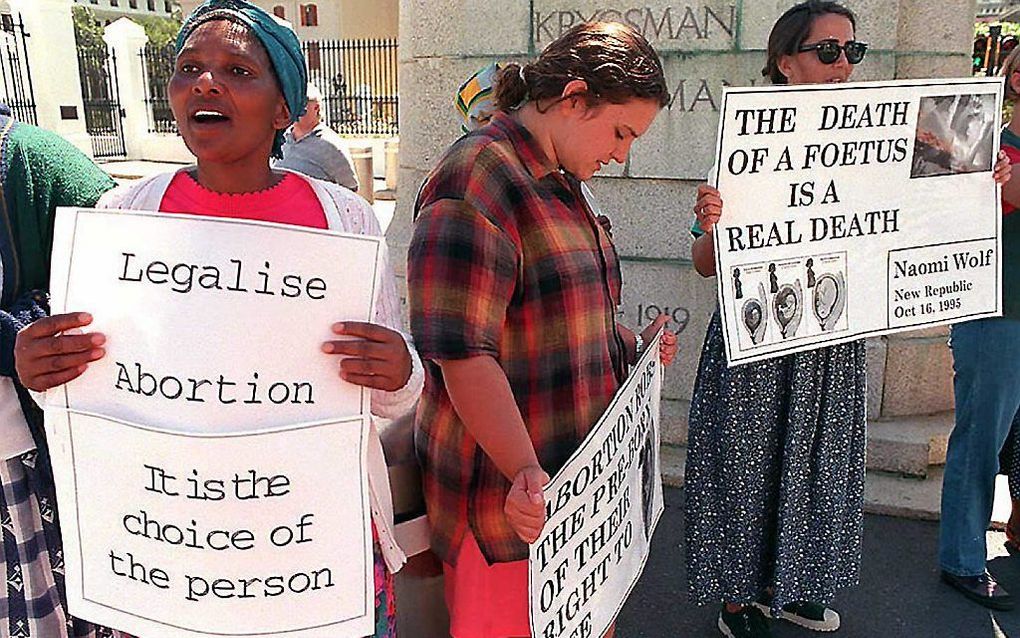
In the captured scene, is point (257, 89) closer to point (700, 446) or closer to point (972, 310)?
point (700, 446)

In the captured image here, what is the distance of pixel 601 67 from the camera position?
1590 mm

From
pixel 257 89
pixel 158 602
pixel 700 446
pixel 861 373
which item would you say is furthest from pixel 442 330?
pixel 861 373

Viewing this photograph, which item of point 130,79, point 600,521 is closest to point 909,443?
point 600,521

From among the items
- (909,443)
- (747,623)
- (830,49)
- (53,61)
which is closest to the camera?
(830,49)

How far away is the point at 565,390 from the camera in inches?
68.0

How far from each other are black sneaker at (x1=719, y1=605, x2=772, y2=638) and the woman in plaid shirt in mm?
1307

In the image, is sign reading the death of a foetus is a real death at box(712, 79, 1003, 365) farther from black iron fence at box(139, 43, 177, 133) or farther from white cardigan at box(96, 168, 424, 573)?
black iron fence at box(139, 43, 177, 133)

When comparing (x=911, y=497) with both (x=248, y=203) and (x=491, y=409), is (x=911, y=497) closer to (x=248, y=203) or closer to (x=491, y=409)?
(x=491, y=409)

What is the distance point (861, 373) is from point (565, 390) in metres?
1.38

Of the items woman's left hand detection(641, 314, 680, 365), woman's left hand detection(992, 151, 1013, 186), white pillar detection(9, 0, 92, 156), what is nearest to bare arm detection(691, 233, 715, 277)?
woman's left hand detection(641, 314, 680, 365)

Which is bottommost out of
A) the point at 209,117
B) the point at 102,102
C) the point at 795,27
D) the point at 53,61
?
the point at 209,117

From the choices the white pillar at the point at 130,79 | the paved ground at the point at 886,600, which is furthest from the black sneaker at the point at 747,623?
the white pillar at the point at 130,79

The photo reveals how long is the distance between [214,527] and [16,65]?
62.1 feet

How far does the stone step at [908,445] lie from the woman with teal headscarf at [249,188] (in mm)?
3034
